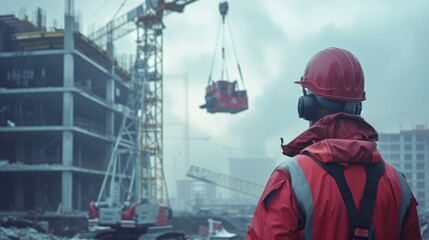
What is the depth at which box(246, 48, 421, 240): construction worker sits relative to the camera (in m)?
1.52

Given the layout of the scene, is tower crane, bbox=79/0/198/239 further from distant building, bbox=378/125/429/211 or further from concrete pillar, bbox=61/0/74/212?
distant building, bbox=378/125/429/211

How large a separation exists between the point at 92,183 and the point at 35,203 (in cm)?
618

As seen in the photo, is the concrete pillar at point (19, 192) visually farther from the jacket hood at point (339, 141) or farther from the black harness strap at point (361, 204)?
the black harness strap at point (361, 204)

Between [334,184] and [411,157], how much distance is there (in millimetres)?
15575

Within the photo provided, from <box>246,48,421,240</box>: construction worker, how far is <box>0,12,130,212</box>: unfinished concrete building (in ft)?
104

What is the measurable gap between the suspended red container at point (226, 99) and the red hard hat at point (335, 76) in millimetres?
18253

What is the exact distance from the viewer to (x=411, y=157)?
16.1 metres

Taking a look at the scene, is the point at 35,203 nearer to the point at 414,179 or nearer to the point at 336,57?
the point at 414,179

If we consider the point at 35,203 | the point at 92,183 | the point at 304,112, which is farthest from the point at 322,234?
the point at 92,183

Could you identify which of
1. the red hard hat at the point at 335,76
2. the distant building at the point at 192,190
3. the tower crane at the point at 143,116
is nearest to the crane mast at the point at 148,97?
the tower crane at the point at 143,116

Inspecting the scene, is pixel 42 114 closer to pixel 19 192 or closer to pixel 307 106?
pixel 19 192

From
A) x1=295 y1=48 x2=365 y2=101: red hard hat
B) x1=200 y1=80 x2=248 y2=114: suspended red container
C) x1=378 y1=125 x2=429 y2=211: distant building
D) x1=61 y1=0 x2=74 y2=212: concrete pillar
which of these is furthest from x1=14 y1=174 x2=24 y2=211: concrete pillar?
x1=295 y1=48 x2=365 y2=101: red hard hat

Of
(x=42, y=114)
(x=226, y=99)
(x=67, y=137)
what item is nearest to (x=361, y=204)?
(x=226, y=99)

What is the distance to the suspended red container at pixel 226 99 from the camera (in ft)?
66.2
